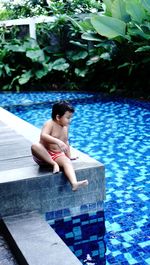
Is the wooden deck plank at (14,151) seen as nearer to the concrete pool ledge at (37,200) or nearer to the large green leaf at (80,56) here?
the concrete pool ledge at (37,200)

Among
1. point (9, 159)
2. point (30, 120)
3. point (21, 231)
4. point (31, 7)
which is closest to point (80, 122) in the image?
point (30, 120)

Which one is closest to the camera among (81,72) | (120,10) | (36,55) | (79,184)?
(79,184)

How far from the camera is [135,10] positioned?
1101 centimetres

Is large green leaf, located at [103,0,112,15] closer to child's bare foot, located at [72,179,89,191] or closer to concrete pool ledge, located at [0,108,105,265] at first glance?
concrete pool ledge, located at [0,108,105,265]

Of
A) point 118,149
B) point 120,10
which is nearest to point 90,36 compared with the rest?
point 120,10

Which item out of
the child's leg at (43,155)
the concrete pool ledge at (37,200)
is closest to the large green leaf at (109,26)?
the concrete pool ledge at (37,200)

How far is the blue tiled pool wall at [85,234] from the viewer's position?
335cm

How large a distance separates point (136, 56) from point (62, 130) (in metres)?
9.47

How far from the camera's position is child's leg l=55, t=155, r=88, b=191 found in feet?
10.2

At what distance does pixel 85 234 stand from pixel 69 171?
66 centimetres

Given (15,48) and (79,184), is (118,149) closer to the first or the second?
(79,184)

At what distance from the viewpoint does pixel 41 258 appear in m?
2.43

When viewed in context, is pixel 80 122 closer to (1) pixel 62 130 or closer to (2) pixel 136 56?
(2) pixel 136 56

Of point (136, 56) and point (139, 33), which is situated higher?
point (139, 33)
